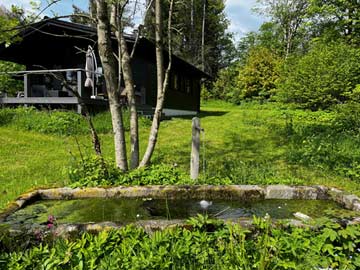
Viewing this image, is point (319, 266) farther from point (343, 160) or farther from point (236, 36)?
point (236, 36)

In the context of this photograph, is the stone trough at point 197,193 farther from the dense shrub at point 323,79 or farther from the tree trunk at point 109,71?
the dense shrub at point 323,79

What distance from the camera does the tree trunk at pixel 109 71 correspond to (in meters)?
4.31

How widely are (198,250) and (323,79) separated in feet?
49.8

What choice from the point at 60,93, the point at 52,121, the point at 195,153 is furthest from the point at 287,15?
the point at 195,153

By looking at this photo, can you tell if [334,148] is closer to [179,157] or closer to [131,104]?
[179,157]

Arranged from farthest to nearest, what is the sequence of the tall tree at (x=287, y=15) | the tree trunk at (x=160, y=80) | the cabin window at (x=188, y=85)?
the tall tree at (x=287, y=15), the cabin window at (x=188, y=85), the tree trunk at (x=160, y=80)

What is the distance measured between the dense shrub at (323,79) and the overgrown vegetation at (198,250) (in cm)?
1245

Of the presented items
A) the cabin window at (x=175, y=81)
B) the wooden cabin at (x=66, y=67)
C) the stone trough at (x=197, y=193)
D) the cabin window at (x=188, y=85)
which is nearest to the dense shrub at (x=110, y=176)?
the stone trough at (x=197, y=193)

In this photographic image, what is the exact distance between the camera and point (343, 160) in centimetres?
580

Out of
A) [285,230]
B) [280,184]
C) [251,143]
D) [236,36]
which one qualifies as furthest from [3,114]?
[236,36]

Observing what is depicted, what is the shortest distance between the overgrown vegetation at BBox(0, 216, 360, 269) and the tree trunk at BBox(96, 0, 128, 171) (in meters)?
2.33

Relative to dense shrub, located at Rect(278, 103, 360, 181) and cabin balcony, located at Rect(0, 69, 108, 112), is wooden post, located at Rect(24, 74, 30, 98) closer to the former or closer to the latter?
cabin balcony, located at Rect(0, 69, 108, 112)

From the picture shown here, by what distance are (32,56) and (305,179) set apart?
1459 centimetres

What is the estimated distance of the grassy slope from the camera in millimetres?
4723
